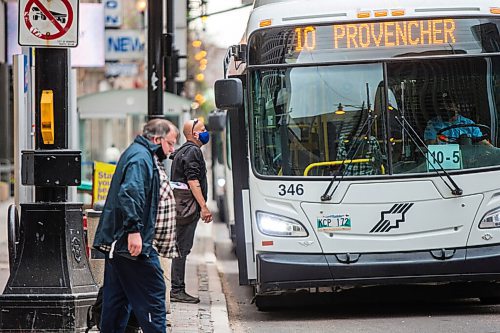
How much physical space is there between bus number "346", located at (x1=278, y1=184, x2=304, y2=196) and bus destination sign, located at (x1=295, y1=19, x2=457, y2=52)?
50.2 inches

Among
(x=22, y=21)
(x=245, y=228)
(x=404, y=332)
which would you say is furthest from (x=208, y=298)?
(x=22, y=21)

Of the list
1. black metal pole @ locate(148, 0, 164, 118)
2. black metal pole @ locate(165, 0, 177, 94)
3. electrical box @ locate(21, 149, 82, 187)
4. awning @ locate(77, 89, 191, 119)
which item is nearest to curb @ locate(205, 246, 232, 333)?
electrical box @ locate(21, 149, 82, 187)

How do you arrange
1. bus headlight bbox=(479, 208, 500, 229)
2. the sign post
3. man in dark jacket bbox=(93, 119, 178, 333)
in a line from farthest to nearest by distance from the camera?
bus headlight bbox=(479, 208, 500, 229) < the sign post < man in dark jacket bbox=(93, 119, 178, 333)

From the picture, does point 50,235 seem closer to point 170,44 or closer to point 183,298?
point 183,298

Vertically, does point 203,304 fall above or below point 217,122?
below

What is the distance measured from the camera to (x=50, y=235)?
363 inches

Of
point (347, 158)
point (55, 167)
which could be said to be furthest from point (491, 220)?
point (55, 167)

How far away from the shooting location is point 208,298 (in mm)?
12047

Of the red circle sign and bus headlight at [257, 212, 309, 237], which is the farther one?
bus headlight at [257, 212, 309, 237]

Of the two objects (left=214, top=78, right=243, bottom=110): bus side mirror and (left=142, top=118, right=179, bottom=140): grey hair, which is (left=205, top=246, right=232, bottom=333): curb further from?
(left=142, top=118, right=179, bottom=140): grey hair

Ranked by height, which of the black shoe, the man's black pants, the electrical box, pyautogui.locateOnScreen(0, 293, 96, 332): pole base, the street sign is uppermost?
the street sign

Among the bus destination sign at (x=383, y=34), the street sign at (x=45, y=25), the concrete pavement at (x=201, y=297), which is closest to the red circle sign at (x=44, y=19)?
the street sign at (x=45, y=25)

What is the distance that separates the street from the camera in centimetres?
1012

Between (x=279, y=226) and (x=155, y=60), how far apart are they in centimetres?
624
